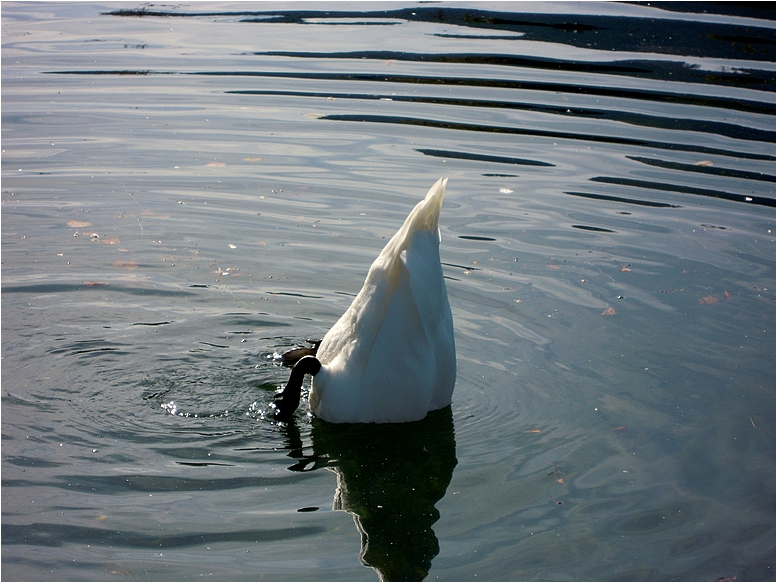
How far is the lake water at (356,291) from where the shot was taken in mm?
4434

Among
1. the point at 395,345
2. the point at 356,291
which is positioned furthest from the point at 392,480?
the point at 356,291

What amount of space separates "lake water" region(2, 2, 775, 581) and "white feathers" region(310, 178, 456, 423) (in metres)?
0.27

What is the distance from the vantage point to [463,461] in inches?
199

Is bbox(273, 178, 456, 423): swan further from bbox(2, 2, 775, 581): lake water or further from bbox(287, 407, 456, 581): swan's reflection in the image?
bbox(2, 2, 775, 581): lake water

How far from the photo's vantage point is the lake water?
4434 millimetres

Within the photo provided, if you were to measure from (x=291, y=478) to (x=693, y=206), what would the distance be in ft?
20.0

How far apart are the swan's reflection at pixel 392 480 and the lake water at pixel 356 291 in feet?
0.06

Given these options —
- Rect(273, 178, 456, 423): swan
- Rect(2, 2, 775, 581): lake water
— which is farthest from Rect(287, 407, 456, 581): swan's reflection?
Rect(273, 178, 456, 423): swan

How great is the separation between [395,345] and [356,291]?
234 cm

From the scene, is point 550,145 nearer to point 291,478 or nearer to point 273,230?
point 273,230

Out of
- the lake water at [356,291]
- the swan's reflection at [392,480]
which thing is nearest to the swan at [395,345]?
the swan's reflection at [392,480]

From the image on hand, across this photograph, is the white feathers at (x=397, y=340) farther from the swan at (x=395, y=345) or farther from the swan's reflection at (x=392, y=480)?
the swan's reflection at (x=392, y=480)

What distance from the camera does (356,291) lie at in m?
7.11

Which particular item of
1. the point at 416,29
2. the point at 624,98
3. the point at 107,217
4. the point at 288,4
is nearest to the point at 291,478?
the point at 107,217
